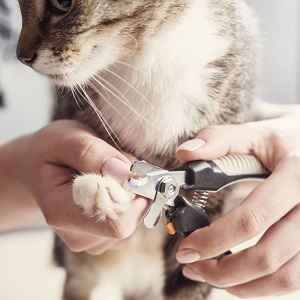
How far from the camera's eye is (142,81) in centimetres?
60

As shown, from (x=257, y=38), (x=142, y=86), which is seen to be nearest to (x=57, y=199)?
(x=142, y=86)

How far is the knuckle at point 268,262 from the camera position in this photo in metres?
0.54

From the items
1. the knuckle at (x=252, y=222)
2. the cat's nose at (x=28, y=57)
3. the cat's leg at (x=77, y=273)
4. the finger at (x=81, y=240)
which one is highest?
the cat's nose at (x=28, y=57)

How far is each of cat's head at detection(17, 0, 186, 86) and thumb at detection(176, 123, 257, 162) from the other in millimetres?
120

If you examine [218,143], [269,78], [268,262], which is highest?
[218,143]

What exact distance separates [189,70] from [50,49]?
164mm

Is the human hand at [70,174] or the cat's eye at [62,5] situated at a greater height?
the cat's eye at [62,5]

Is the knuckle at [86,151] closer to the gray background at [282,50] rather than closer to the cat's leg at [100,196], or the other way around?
the cat's leg at [100,196]

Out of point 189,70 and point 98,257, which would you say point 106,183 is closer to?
point 189,70

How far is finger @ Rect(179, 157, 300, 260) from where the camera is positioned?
1.68 ft

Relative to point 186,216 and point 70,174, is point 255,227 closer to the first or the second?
point 186,216

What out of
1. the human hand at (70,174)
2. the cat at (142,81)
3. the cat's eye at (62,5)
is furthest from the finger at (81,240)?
the cat's eye at (62,5)

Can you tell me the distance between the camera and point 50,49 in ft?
1.73

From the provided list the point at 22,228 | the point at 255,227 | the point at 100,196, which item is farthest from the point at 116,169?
the point at 22,228
